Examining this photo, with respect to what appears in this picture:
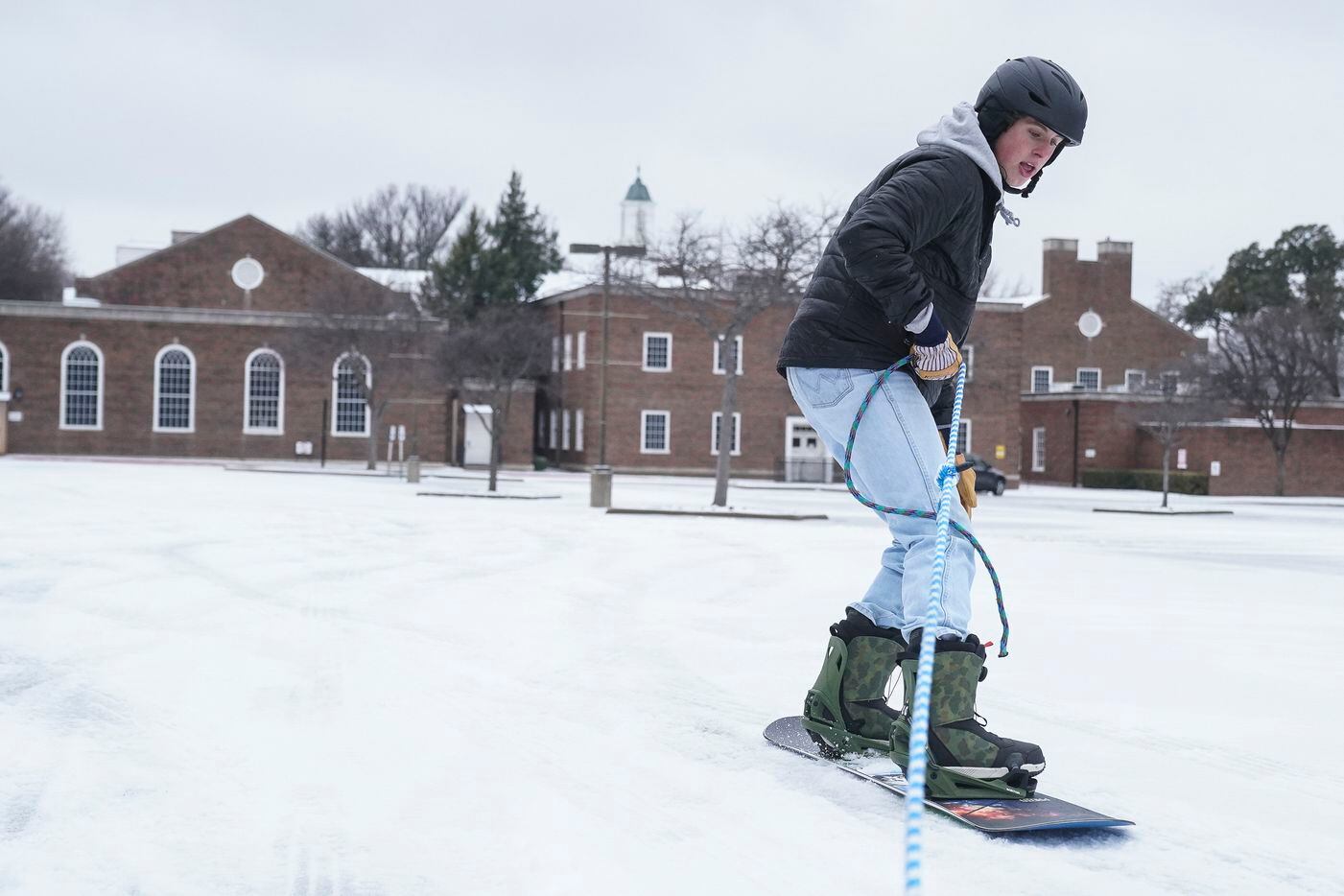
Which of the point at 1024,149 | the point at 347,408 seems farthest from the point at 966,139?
the point at 347,408

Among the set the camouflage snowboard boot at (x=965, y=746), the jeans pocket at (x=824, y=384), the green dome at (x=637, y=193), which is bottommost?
the camouflage snowboard boot at (x=965, y=746)

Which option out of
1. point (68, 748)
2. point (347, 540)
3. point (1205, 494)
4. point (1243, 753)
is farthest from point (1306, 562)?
point (1205, 494)

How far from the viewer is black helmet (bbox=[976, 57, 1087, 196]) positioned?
3.73 metres

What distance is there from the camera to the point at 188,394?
166 feet

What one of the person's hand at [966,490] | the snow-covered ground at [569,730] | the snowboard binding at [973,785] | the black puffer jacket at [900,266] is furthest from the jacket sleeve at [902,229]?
the snow-covered ground at [569,730]

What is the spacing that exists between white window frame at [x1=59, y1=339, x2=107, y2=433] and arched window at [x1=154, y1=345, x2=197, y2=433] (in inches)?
75.7

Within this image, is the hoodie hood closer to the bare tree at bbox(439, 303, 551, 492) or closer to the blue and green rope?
the blue and green rope

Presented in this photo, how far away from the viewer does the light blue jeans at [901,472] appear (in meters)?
3.71

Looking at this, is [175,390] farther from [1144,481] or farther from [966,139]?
[966,139]

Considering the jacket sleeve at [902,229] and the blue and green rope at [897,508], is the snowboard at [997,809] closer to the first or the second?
the blue and green rope at [897,508]

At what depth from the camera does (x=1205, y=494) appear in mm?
43281

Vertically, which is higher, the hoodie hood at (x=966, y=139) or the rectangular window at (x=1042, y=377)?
the rectangular window at (x=1042, y=377)

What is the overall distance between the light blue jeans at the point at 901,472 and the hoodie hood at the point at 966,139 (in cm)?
64

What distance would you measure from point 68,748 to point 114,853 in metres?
1.20
